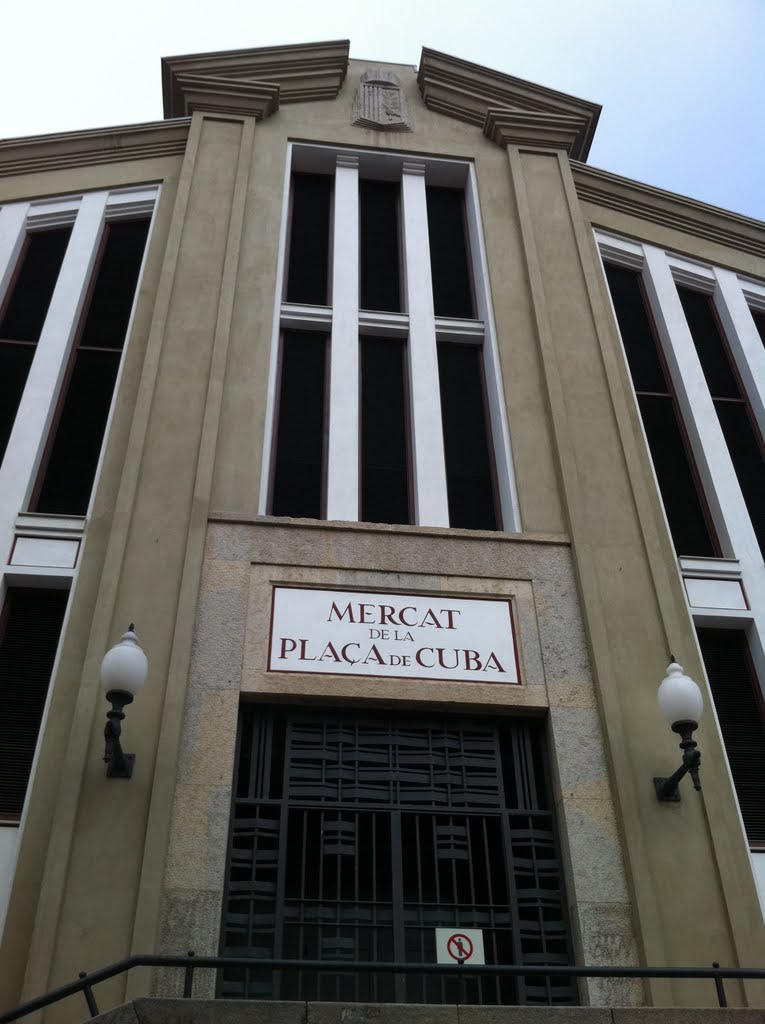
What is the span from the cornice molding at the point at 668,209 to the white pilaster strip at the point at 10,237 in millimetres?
8593

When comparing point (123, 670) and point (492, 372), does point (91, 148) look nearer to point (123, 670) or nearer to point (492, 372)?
point (492, 372)

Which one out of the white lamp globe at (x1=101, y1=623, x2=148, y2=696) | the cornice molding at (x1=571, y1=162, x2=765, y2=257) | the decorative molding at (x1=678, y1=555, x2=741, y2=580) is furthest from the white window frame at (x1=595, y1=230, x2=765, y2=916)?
the white lamp globe at (x1=101, y1=623, x2=148, y2=696)

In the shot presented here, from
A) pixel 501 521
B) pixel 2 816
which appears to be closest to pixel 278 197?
pixel 501 521

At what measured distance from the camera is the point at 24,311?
14227 millimetres

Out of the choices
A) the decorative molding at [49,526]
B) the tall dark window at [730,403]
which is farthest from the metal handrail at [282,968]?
the tall dark window at [730,403]

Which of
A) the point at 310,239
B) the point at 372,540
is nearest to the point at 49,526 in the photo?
the point at 372,540

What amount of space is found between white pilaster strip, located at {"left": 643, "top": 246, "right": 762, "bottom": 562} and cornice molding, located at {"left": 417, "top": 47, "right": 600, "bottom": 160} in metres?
2.86

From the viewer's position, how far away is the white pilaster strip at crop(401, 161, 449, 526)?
12.3 metres

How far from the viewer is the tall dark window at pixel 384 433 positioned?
12.4 meters

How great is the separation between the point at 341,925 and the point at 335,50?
1394 centimetres

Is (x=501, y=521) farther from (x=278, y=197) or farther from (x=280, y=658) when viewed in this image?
(x=278, y=197)

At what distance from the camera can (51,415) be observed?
12727 mm

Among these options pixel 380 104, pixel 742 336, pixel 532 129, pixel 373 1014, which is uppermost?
pixel 380 104

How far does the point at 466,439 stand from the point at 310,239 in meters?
4.45
